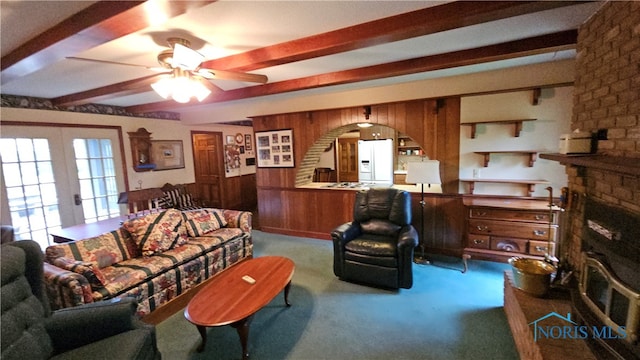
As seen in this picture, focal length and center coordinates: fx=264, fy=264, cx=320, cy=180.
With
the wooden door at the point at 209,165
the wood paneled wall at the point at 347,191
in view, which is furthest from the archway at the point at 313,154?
the wooden door at the point at 209,165

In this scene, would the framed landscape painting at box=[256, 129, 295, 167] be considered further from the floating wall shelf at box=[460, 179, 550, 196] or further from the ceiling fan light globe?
the floating wall shelf at box=[460, 179, 550, 196]

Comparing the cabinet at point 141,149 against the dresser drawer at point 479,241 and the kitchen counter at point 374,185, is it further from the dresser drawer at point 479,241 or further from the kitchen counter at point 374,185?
the dresser drawer at point 479,241

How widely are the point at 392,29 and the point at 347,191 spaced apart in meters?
2.73

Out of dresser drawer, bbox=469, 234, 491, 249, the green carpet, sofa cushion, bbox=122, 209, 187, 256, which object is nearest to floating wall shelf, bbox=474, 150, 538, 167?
dresser drawer, bbox=469, 234, 491, 249

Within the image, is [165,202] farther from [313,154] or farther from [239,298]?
[239,298]

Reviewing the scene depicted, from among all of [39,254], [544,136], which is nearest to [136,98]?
[39,254]

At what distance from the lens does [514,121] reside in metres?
3.14

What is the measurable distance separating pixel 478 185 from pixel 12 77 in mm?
5156

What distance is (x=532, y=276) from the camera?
193cm

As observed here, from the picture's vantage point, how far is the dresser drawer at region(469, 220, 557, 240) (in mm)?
2791

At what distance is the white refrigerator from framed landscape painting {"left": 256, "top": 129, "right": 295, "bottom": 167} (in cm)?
265

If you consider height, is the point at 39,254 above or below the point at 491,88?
below

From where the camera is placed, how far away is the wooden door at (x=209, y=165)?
6277mm

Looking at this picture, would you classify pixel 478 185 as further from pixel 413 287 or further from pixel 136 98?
pixel 136 98
